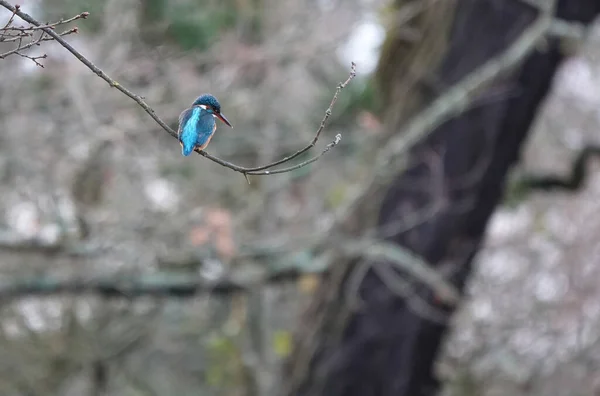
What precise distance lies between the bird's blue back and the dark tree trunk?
11.3ft

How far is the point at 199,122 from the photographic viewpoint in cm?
153

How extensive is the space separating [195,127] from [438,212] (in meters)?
3.71

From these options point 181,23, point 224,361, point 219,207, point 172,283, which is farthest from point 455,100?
point 224,361

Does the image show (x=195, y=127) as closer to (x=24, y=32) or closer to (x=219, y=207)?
(x=24, y=32)

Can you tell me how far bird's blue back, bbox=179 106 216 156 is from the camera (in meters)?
1.50

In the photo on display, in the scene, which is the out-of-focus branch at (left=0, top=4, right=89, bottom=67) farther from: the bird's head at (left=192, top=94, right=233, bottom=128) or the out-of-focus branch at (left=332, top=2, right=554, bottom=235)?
the out-of-focus branch at (left=332, top=2, right=554, bottom=235)

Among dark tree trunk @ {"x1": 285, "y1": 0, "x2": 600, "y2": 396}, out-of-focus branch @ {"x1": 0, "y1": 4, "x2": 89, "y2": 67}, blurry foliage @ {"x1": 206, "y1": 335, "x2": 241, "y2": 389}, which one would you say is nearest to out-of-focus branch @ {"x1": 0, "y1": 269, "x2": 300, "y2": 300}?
dark tree trunk @ {"x1": 285, "y1": 0, "x2": 600, "y2": 396}

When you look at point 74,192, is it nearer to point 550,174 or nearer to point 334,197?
point 334,197

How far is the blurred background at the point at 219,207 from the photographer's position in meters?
5.73

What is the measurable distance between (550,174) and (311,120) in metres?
2.47

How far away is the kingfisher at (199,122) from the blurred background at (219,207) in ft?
12.2

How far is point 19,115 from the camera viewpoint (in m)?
6.49

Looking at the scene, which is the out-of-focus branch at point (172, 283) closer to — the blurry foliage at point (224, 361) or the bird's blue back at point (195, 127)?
the blurry foliage at point (224, 361)

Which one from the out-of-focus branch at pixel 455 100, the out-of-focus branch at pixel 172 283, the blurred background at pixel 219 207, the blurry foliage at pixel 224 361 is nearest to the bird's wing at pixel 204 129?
the out-of-focus branch at pixel 455 100
